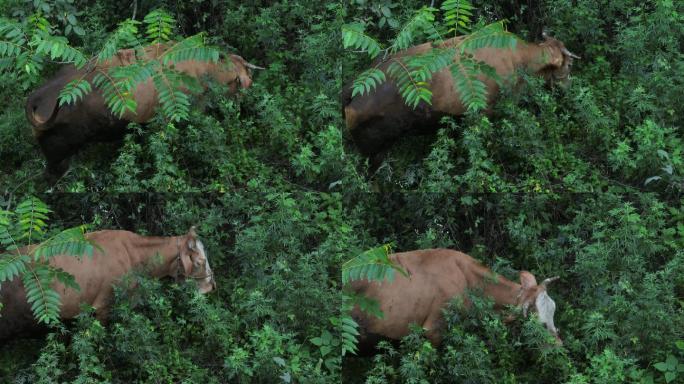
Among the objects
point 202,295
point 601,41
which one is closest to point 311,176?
point 202,295

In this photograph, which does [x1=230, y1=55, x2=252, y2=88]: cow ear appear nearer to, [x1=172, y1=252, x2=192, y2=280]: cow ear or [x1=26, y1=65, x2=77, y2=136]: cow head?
[x1=26, y1=65, x2=77, y2=136]: cow head

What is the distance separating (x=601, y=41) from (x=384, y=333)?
15.3ft

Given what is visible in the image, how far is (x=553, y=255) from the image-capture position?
11.4 metres

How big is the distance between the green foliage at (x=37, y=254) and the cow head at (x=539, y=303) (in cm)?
388

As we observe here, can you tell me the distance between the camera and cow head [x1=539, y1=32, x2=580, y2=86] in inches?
485

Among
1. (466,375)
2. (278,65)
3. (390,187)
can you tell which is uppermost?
(278,65)

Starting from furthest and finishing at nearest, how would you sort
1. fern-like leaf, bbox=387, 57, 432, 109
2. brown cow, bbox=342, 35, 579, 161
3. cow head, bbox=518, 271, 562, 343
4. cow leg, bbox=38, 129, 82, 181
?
cow leg, bbox=38, 129, 82, 181, brown cow, bbox=342, 35, 579, 161, cow head, bbox=518, 271, 562, 343, fern-like leaf, bbox=387, 57, 432, 109

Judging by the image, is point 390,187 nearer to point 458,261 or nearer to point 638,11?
point 458,261

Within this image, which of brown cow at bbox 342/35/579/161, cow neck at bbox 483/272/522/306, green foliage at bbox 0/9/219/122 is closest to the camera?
green foliage at bbox 0/9/219/122

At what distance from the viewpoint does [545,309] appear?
10.8 m

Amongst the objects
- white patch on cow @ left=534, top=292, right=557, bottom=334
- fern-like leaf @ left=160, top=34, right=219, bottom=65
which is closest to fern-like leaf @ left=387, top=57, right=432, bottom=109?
fern-like leaf @ left=160, top=34, right=219, bottom=65

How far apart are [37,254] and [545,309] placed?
449 cm

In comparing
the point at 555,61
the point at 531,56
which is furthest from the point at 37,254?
the point at 555,61

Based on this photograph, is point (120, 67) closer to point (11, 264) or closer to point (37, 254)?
point (37, 254)
